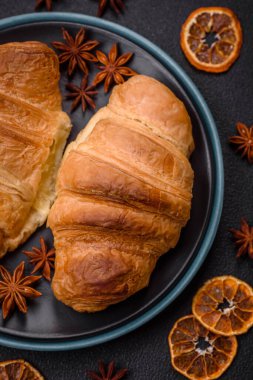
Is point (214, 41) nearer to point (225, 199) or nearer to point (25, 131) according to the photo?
point (225, 199)

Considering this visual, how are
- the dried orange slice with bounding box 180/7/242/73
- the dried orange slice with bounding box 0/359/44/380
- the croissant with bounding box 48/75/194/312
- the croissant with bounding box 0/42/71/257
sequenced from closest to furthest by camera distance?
the croissant with bounding box 48/75/194/312 < the croissant with bounding box 0/42/71/257 < the dried orange slice with bounding box 0/359/44/380 < the dried orange slice with bounding box 180/7/242/73

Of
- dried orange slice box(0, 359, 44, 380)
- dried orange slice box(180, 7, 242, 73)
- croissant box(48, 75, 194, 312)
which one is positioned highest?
dried orange slice box(180, 7, 242, 73)

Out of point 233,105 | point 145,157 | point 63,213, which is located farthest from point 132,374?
point 233,105

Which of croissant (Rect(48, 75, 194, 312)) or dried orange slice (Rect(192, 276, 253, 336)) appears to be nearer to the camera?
croissant (Rect(48, 75, 194, 312))

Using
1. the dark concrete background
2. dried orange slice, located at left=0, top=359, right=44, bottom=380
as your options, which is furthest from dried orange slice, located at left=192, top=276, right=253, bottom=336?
dried orange slice, located at left=0, top=359, right=44, bottom=380

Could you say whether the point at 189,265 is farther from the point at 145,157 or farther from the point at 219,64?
the point at 219,64

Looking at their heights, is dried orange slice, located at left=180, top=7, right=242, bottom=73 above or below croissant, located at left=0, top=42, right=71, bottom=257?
above

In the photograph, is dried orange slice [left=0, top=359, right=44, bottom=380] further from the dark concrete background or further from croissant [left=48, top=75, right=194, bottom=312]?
croissant [left=48, top=75, right=194, bottom=312]
